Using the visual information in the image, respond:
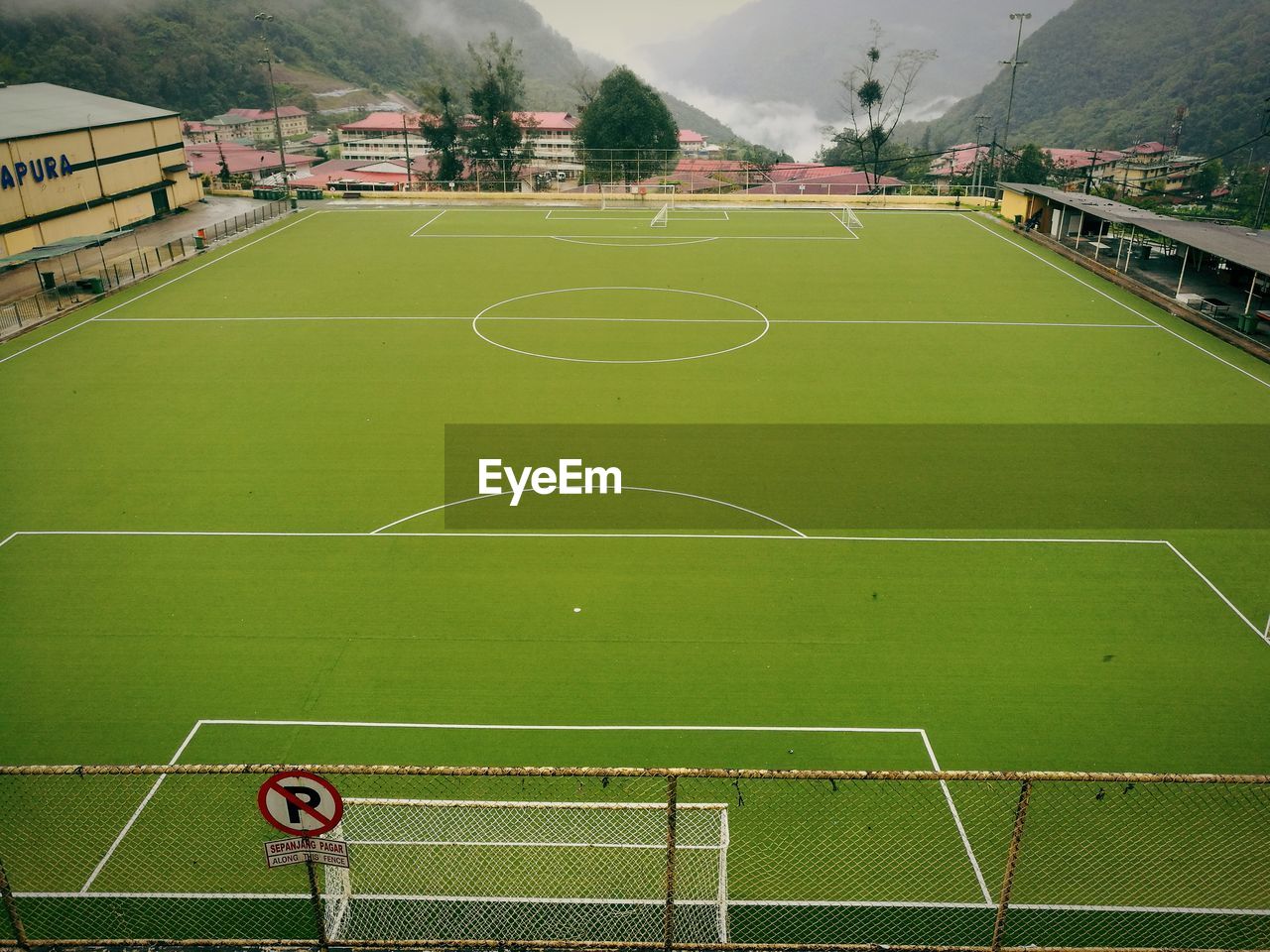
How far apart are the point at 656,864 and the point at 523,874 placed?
57.5 inches

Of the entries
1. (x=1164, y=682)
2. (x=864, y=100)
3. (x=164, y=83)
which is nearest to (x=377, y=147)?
(x=164, y=83)

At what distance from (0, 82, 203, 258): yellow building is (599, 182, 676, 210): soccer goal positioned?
24.1 m

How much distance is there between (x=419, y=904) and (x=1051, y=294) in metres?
31.6

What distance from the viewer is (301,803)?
7.00 m

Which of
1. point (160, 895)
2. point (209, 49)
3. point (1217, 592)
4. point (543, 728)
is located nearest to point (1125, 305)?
point (1217, 592)

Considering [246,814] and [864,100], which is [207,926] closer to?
[246,814]

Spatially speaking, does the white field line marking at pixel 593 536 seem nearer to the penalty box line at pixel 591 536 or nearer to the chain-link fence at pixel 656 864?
the penalty box line at pixel 591 536

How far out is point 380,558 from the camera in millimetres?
16094

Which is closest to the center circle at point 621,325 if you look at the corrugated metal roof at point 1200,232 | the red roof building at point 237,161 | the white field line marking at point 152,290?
the white field line marking at point 152,290

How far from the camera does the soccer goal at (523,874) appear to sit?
8.62m

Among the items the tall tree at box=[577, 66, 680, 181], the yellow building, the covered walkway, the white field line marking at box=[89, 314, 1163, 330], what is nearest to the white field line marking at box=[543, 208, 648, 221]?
the covered walkway

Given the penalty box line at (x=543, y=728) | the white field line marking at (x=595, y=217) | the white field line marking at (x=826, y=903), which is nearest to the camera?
the white field line marking at (x=826, y=903)

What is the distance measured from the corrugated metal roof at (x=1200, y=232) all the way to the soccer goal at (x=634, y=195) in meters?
22.8

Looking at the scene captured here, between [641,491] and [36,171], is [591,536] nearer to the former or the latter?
[641,491]
